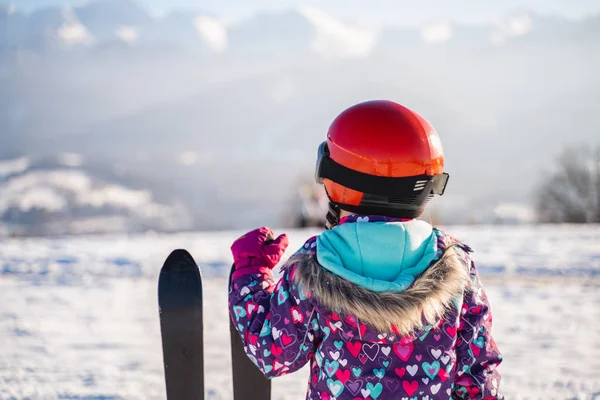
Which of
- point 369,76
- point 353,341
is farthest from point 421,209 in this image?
point 369,76

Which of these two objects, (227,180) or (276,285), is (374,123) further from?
(227,180)

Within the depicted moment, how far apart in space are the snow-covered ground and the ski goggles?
2.28m

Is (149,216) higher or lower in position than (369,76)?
lower

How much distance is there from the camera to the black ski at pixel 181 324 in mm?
1858

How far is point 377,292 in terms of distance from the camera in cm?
119

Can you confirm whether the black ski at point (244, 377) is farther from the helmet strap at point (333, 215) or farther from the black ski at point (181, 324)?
the helmet strap at point (333, 215)

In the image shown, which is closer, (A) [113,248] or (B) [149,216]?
(A) [113,248]

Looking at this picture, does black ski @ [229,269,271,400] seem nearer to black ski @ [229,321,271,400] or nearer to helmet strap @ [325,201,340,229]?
black ski @ [229,321,271,400]

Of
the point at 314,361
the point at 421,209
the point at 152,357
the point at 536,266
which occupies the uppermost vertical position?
the point at 421,209

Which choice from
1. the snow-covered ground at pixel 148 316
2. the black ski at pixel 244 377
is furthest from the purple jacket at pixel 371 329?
the snow-covered ground at pixel 148 316

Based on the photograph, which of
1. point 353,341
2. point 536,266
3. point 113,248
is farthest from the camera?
point 113,248

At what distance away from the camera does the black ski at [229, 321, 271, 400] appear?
2.04 metres

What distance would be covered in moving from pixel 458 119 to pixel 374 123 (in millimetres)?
106236

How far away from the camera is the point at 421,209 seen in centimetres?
134
